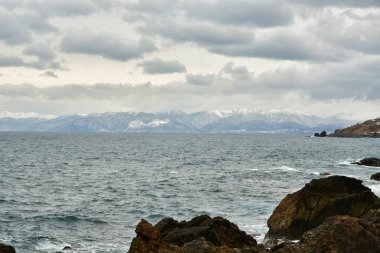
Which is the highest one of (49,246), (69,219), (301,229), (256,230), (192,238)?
(192,238)

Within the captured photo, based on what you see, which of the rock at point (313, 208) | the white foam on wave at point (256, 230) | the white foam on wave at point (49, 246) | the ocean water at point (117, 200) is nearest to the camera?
the rock at point (313, 208)

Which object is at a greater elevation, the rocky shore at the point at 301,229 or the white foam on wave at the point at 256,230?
the rocky shore at the point at 301,229

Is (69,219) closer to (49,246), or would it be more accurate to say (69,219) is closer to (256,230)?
(49,246)

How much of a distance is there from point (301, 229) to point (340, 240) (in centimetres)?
1379

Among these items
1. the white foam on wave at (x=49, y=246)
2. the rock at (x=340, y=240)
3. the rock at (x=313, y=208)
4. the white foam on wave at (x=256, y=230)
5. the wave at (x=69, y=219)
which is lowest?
the white foam on wave at (x=49, y=246)

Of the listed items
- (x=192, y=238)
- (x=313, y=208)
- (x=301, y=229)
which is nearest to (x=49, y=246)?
(x=192, y=238)

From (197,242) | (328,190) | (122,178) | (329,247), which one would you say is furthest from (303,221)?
(122,178)

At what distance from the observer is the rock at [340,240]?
1973 cm

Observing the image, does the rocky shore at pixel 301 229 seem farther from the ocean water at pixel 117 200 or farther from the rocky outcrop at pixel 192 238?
the ocean water at pixel 117 200

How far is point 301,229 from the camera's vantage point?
110 feet

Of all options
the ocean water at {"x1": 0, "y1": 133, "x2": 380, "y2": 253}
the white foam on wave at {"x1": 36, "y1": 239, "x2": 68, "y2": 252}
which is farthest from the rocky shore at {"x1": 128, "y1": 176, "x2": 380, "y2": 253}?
the white foam on wave at {"x1": 36, "y1": 239, "x2": 68, "y2": 252}

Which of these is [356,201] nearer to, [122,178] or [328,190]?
[328,190]

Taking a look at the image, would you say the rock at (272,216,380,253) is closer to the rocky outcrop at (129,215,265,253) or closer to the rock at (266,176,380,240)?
the rocky outcrop at (129,215,265,253)

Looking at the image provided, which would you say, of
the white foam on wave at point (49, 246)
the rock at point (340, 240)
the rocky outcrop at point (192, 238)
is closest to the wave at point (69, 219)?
the white foam on wave at point (49, 246)
